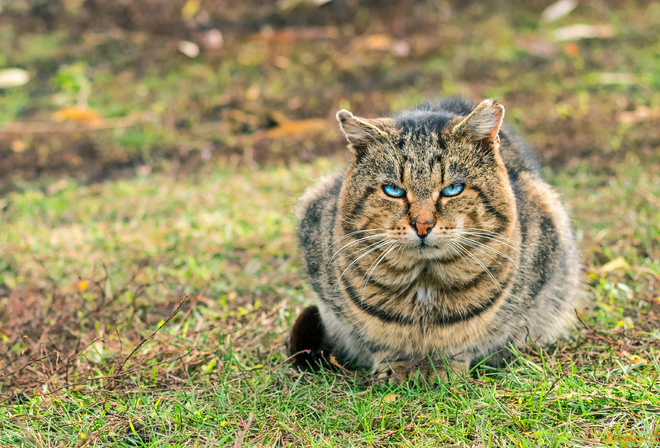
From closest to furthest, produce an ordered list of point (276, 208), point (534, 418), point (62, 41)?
point (534, 418) → point (276, 208) → point (62, 41)

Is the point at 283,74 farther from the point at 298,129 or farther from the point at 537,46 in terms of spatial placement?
the point at 537,46

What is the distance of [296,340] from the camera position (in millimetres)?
2750

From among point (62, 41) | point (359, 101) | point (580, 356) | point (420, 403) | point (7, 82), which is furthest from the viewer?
point (62, 41)

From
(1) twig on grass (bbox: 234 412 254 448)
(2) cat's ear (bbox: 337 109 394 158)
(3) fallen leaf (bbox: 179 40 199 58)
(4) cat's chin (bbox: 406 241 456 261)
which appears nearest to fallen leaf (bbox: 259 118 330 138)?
(3) fallen leaf (bbox: 179 40 199 58)

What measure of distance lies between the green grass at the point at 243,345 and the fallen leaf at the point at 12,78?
11.9 feet

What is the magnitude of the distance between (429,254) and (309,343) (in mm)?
782

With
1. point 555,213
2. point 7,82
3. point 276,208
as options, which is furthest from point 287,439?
point 7,82

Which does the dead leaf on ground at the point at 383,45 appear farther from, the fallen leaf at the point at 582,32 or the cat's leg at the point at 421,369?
the cat's leg at the point at 421,369

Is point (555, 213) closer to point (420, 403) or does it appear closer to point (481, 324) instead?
point (481, 324)

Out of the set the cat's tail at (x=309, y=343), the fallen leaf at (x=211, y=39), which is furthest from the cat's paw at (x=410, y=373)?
the fallen leaf at (x=211, y=39)

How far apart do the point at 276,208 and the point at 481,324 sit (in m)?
2.57

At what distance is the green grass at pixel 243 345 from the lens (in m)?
2.25

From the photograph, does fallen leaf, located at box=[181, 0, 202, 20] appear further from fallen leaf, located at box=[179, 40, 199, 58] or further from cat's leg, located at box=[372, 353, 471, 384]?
cat's leg, located at box=[372, 353, 471, 384]

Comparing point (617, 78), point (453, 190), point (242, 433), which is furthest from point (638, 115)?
point (242, 433)
